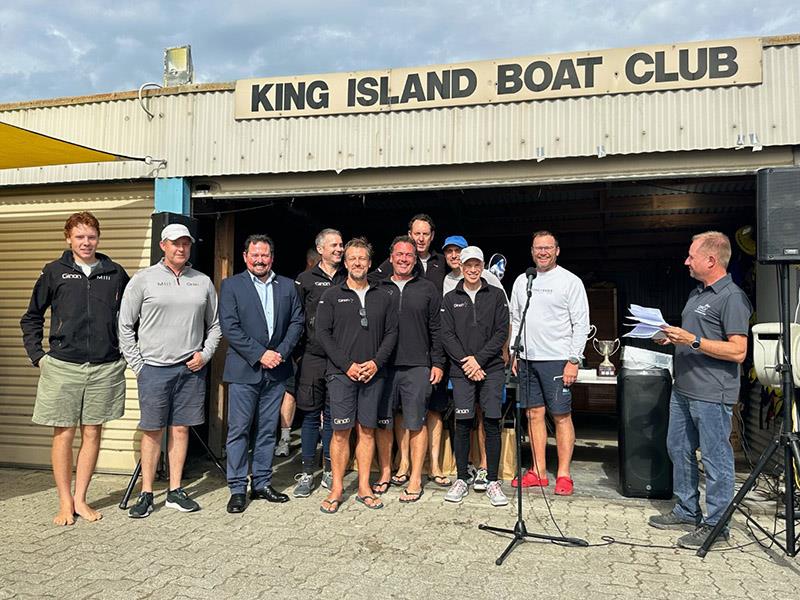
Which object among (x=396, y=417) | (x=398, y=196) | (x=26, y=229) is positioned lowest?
(x=396, y=417)

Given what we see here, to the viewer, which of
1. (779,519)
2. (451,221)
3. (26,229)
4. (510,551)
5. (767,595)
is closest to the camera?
(767,595)

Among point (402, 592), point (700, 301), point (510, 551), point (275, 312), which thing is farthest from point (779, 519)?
point (275, 312)

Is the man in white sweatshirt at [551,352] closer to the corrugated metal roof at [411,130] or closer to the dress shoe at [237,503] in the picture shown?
the corrugated metal roof at [411,130]

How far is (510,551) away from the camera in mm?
3494

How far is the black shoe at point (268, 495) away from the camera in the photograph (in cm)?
448

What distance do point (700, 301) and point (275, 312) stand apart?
9.78 feet

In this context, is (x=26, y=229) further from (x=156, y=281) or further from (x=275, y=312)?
(x=275, y=312)

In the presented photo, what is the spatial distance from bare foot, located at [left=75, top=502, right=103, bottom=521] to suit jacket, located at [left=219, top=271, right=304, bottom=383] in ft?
4.14

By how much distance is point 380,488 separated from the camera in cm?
467

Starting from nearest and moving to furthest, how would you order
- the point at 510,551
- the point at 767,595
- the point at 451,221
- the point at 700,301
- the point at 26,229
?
the point at 767,595 → the point at 510,551 → the point at 700,301 → the point at 26,229 → the point at 451,221

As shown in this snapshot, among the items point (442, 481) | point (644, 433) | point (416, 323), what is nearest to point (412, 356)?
point (416, 323)

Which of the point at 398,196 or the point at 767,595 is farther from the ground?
the point at 398,196

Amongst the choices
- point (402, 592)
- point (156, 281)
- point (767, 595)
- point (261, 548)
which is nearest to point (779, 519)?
point (767, 595)

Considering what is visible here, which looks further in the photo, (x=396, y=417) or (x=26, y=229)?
(x=26, y=229)
